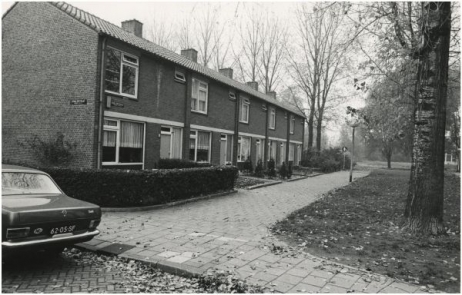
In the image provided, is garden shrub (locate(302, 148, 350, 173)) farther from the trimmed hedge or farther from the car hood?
the car hood

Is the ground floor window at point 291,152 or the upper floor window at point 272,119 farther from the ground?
the upper floor window at point 272,119

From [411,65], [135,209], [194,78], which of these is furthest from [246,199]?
[194,78]

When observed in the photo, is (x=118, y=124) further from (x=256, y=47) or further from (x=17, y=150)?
(x=256, y=47)

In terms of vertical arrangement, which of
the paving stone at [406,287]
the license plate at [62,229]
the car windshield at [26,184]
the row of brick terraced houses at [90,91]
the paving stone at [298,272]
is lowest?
the paving stone at [298,272]

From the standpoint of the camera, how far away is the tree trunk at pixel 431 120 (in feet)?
23.2

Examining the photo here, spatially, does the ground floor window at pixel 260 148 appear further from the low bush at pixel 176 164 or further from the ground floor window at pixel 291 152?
the low bush at pixel 176 164

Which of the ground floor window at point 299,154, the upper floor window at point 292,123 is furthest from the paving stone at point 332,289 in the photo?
the ground floor window at point 299,154

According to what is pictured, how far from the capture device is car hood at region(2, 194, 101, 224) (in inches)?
188

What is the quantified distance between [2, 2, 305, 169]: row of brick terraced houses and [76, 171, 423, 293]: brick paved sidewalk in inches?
187

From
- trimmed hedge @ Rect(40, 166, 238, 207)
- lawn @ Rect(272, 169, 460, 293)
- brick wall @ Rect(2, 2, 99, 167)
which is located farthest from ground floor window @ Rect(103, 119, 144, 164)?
lawn @ Rect(272, 169, 460, 293)

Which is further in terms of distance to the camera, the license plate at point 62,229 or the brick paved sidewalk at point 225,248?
the license plate at point 62,229

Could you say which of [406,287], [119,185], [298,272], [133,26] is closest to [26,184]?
[119,185]

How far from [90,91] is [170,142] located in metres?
4.87

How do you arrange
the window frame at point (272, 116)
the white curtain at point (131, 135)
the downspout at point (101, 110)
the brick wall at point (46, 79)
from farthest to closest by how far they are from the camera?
the window frame at point (272, 116)
the white curtain at point (131, 135)
the brick wall at point (46, 79)
the downspout at point (101, 110)
